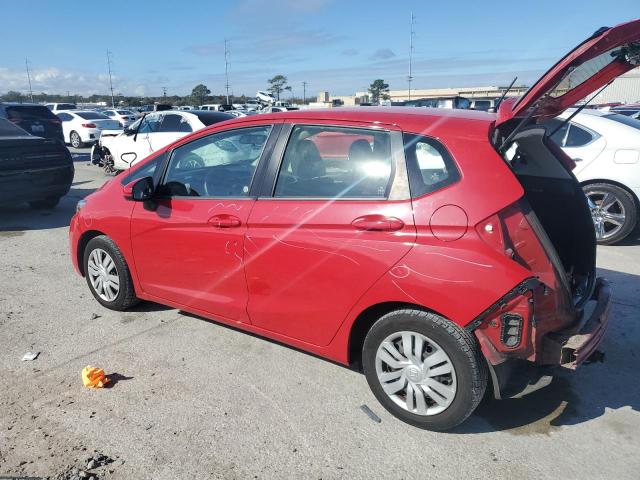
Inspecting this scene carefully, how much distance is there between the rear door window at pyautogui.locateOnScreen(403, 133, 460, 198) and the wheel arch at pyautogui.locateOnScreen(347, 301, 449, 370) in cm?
62

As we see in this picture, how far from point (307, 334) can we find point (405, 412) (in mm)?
773

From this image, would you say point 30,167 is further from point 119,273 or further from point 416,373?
point 416,373

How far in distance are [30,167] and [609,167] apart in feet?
27.4

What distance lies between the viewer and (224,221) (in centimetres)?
345

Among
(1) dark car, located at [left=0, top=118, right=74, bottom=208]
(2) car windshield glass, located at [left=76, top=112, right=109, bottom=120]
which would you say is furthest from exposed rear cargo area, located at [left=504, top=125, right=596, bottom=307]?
(2) car windshield glass, located at [left=76, top=112, right=109, bottom=120]

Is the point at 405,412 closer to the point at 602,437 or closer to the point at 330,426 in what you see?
the point at 330,426

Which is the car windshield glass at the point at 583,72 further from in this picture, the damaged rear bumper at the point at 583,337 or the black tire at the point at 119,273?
the black tire at the point at 119,273

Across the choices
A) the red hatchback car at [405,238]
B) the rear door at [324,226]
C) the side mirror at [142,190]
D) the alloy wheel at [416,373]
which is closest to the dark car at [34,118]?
the side mirror at [142,190]

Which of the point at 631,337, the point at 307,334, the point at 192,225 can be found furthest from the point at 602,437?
the point at 192,225

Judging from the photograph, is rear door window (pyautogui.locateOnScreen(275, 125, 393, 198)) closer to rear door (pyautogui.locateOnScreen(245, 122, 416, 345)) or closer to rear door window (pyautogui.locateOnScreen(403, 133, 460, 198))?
rear door (pyautogui.locateOnScreen(245, 122, 416, 345))

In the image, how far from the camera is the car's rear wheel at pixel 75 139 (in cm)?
2111

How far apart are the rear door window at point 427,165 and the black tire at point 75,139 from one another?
21.3 metres

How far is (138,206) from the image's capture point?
409 cm

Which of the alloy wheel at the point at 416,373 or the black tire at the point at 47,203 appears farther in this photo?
the black tire at the point at 47,203
